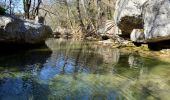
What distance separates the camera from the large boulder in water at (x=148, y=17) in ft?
58.0

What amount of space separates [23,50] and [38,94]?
1001 cm

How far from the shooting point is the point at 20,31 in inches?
701

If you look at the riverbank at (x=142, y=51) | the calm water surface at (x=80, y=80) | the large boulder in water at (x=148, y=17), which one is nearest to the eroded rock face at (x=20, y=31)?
the calm water surface at (x=80, y=80)

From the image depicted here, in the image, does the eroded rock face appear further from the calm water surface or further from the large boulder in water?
the large boulder in water

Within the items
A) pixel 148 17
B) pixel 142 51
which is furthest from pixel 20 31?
pixel 142 51

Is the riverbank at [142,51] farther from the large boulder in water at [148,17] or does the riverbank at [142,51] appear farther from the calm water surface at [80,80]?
the calm water surface at [80,80]

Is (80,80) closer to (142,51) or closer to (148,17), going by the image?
(148,17)

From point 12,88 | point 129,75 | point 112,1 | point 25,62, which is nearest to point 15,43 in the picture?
point 25,62

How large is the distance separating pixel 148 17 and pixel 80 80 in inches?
395

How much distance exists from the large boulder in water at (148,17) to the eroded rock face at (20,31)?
6.39m

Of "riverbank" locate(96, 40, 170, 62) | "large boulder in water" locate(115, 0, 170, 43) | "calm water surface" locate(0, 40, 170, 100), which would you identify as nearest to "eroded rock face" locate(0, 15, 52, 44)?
"calm water surface" locate(0, 40, 170, 100)

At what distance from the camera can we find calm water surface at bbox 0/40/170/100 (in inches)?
351

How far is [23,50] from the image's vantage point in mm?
18328

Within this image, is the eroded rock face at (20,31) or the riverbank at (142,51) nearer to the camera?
the eroded rock face at (20,31)
